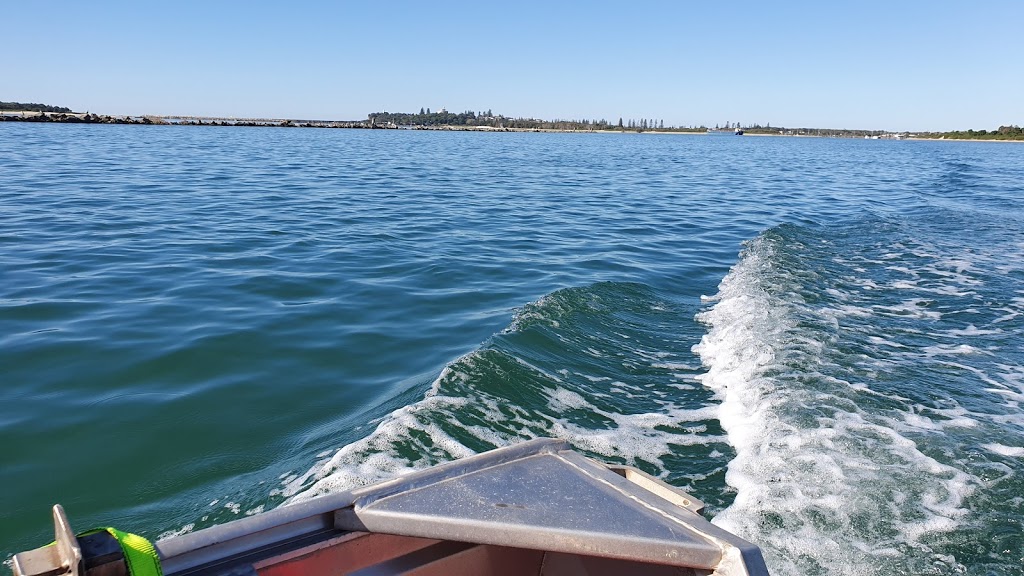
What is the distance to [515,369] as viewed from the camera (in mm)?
5668

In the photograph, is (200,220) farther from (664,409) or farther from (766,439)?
(766,439)

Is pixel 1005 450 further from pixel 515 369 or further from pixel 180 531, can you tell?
pixel 180 531

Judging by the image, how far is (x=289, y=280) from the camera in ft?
28.2

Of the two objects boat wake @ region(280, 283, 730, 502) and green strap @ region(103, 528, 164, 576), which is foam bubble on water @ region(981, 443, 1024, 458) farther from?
green strap @ region(103, 528, 164, 576)

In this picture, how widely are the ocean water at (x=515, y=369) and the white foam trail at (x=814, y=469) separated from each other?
21 mm

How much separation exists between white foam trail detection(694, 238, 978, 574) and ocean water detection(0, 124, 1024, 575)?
0.02 meters

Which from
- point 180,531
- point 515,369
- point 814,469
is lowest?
point 180,531

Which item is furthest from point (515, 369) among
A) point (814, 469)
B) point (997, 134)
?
point (997, 134)

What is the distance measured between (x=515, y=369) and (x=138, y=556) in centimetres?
425

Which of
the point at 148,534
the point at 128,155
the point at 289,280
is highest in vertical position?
the point at 128,155

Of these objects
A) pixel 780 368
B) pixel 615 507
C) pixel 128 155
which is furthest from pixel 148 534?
pixel 128 155

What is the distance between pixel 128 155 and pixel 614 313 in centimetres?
2729

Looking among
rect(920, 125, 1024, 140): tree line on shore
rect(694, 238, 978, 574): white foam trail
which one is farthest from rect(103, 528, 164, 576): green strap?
rect(920, 125, 1024, 140): tree line on shore

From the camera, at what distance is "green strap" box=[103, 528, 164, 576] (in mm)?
1496
